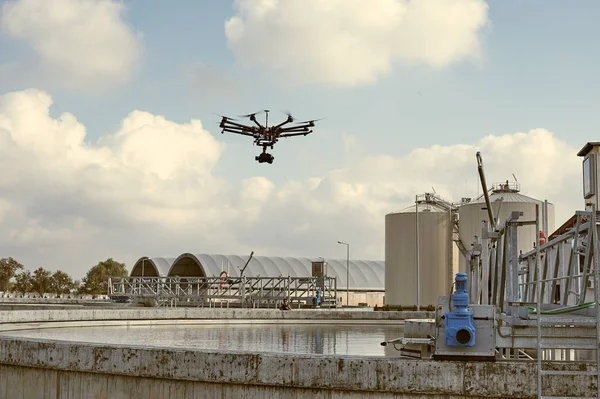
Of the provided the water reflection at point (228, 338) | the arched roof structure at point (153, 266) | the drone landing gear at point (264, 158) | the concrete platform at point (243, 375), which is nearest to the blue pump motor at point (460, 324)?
the concrete platform at point (243, 375)

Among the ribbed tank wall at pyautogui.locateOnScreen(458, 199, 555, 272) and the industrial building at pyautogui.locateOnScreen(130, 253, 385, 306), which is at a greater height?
the ribbed tank wall at pyautogui.locateOnScreen(458, 199, 555, 272)

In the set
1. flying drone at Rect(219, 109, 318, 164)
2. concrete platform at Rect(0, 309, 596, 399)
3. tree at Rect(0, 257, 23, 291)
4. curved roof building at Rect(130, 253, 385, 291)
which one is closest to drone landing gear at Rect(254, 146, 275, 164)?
flying drone at Rect(219, 109, 318, 164)

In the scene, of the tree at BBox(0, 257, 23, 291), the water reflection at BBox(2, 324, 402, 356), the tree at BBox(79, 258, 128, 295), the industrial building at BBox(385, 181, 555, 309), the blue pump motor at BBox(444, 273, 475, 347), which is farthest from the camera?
the tree at BBox(79, 258, 128, 295)

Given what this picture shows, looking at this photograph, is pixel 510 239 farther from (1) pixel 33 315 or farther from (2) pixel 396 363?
(1) pixel 33 315

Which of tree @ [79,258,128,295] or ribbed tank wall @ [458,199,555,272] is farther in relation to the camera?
tree @ [79,258,128,295]

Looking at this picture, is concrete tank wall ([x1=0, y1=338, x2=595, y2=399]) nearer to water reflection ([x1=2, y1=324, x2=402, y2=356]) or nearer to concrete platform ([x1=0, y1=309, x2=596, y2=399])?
concrete platform ([x1=0, y1=309, x2=596, y2=399])

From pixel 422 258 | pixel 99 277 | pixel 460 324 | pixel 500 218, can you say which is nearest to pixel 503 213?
pixel 500 218

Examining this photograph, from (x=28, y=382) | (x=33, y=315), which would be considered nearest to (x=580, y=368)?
(x=28, y=382)
